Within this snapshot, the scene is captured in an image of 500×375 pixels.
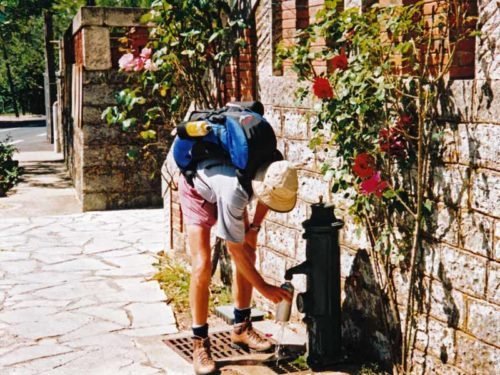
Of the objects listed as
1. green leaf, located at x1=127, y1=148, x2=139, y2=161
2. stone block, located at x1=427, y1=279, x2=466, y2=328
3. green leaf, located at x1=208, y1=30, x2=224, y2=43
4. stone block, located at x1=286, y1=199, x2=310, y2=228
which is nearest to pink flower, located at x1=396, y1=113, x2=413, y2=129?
stone block, located at x1=427, y1=279, x2=466, y2=328

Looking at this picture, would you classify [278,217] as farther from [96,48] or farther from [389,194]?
[96,48]

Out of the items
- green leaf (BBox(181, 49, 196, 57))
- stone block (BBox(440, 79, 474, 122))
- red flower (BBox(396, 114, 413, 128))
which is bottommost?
red flower (BBox(396, 114, 413, 128))

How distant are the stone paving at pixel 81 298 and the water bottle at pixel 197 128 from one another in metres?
1.46

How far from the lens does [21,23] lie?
2061cm

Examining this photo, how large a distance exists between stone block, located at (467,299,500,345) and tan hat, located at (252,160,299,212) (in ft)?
3.69

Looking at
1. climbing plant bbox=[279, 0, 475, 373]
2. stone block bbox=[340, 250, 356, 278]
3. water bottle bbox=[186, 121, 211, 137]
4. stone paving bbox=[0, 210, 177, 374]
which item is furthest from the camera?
stone paving bbox=[0, 210, 177, 374]

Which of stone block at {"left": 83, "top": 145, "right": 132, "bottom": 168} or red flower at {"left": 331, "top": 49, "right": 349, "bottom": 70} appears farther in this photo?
stone block at {"left": 83, "top": 145, "right": 132, "bottom": 168}

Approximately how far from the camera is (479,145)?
3518 millimetres

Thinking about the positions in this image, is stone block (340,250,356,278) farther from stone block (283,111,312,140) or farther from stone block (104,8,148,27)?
stone block (104,8,148,27)

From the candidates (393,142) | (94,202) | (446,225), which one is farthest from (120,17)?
(446,225)

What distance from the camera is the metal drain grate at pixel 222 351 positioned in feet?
14.8

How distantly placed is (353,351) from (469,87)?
1851mm

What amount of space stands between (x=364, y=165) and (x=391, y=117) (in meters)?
0.29

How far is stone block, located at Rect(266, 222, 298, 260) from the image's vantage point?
5.20 m
